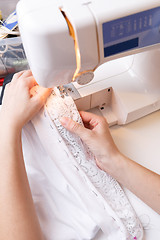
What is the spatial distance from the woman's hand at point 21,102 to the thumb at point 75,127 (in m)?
0.11

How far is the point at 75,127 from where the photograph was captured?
695 millimetres

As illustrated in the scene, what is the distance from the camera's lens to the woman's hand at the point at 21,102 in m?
0.73

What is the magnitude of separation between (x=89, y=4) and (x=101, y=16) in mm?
49

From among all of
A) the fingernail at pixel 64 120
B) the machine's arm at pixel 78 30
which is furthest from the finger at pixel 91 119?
the machine's arm at pixel 78 30

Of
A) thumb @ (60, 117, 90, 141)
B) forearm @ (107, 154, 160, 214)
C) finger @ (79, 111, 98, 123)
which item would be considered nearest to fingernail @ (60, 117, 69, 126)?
thumb @ (60, 117, 90, 141)

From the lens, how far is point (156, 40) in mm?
641

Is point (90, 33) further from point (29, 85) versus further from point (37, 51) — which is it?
point (29, 85)

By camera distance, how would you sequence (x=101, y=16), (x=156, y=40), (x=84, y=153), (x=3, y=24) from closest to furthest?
(x=101, y=16), (x=156, y=40), (x=84, y=153), (x=3, y=24)

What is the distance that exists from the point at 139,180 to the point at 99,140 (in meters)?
0.19

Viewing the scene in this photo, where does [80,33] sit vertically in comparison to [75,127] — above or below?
above

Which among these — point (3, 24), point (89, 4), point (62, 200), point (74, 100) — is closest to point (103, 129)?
point (74, 100)

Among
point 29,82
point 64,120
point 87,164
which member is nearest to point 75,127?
point 64,120

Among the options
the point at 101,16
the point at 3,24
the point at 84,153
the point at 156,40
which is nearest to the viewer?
the point at 101,16

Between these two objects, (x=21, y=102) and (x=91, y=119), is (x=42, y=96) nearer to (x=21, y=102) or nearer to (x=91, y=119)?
(x=21, y=102)
